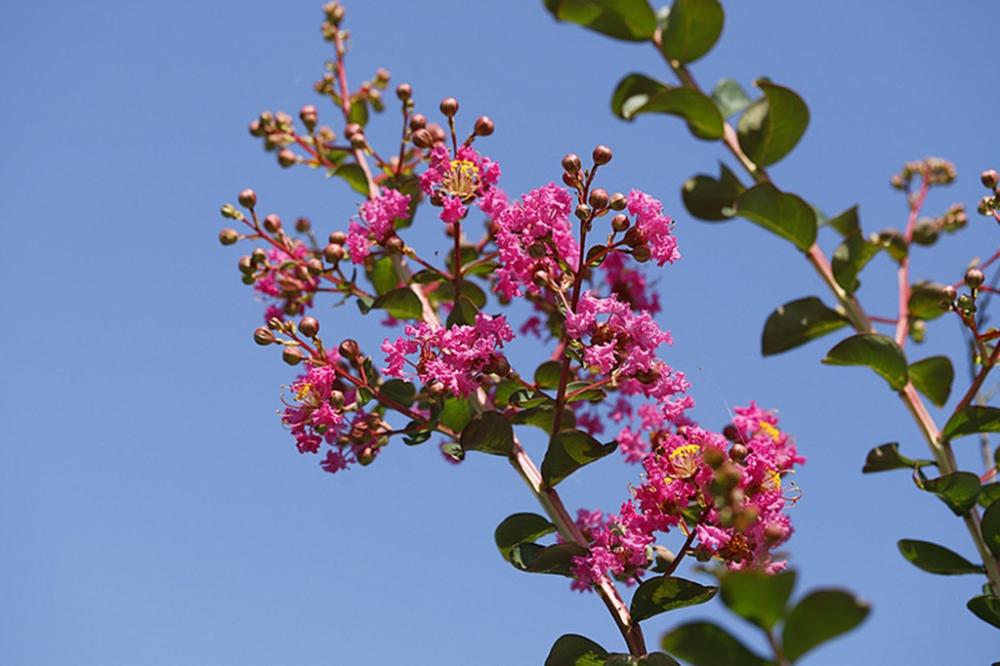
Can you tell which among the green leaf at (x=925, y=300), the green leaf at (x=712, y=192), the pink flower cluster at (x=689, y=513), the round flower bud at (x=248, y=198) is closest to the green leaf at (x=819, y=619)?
the pink flower cluster at (x=689, y=513)

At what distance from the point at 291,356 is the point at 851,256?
3.95ft

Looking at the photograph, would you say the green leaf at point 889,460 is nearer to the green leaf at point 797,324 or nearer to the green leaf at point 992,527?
the green leaf at point 992,527

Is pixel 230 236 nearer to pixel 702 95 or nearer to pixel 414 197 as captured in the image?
pixel 414 197

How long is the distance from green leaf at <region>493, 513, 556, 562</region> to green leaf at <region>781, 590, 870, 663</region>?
40.7 inches

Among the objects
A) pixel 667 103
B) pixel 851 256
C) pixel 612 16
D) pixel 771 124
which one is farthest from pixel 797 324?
pixel 612 16

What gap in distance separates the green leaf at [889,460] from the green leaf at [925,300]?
0.41 metres

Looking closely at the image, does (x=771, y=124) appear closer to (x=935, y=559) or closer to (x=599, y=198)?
(x=599, y=198)

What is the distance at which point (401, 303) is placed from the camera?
6.39 ft

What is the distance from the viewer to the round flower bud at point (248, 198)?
2.09 m

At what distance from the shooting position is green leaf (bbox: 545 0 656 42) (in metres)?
1.79

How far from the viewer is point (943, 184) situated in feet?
7.58

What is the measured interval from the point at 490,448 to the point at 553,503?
0.55 feet

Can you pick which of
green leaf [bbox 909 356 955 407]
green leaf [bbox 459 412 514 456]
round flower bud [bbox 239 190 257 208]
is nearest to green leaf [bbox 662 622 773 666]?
green leaf [bbox 459 412 514 456]

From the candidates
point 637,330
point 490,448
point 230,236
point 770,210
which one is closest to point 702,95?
point 770,210
